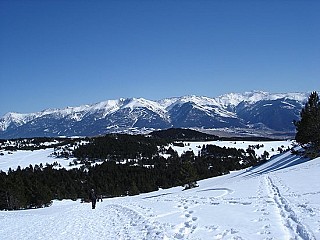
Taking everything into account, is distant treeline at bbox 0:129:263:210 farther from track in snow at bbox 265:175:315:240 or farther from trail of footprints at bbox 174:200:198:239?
track in snow at bbox 265:175:315:240

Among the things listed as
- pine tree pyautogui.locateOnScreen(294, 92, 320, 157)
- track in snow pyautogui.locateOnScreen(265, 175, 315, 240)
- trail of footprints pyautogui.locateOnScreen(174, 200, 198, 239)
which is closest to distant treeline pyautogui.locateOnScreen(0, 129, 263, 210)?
pine tree pyautogui.locateOnScreen(294, 92, 320, 157)

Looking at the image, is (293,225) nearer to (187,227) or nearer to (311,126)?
(187,227)

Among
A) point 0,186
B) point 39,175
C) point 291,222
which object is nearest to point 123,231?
point 291,222

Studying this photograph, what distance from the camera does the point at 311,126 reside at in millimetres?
61250

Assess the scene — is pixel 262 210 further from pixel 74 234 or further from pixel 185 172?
pixel 185 172

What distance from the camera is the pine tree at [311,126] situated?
201 ft

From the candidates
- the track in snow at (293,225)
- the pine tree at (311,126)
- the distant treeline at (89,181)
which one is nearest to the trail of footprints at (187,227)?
the track in snow at (293,225)

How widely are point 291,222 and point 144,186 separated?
133 meters

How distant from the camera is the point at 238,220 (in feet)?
48.6

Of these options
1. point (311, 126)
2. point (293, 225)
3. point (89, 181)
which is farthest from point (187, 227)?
point (89, 181)

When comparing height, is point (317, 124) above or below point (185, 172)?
above

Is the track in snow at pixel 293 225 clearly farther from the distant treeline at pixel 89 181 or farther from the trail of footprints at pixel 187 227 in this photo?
the distant treeline at pixel 89 181

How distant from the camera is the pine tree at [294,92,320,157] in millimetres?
61156

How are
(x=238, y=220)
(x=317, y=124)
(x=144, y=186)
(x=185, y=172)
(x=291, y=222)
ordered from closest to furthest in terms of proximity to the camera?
(x=291, y=222), (x=238, y=220), (x=317, y=124), (x=185, y=172), (x=144, y=186)
